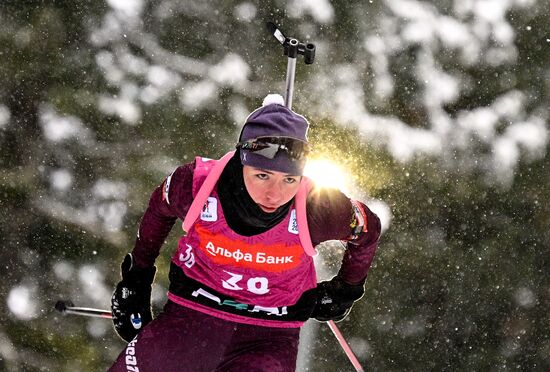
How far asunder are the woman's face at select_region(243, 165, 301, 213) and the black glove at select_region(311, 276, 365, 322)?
0.86m

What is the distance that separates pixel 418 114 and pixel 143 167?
3.38 m

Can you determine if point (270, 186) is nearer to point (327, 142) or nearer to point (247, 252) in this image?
point (247, 252)

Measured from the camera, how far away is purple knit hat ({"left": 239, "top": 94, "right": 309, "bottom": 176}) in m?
2.57

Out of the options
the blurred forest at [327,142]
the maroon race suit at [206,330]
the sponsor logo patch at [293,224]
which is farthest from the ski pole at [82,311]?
the blurred forest at [327,142]

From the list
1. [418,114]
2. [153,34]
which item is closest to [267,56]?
[153,34]

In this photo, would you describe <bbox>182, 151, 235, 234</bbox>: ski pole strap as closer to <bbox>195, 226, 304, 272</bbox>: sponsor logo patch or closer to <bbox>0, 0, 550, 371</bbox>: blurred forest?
<bbox>195, 226, 304, 272</bbox>: sponsor logo patch

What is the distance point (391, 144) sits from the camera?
7.92m

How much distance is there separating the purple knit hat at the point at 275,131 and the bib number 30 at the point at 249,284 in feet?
1.77

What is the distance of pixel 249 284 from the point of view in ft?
9.45

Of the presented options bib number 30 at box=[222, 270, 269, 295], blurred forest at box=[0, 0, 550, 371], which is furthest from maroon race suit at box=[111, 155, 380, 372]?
blurred forest at box=[0, 0, 550, 371]

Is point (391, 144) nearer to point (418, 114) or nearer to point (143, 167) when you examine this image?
point (418, 114)

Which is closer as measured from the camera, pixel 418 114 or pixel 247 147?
pixel 247 147

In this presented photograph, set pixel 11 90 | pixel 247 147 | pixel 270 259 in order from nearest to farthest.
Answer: pixel 247 147
pixel 270 259
pixel 11 90

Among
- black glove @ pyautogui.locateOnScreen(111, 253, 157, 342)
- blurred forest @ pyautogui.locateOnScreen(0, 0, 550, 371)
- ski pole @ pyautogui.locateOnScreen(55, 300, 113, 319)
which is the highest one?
black glove @ pyautogui.locateOnScreen(111, 253, 157, 342)
